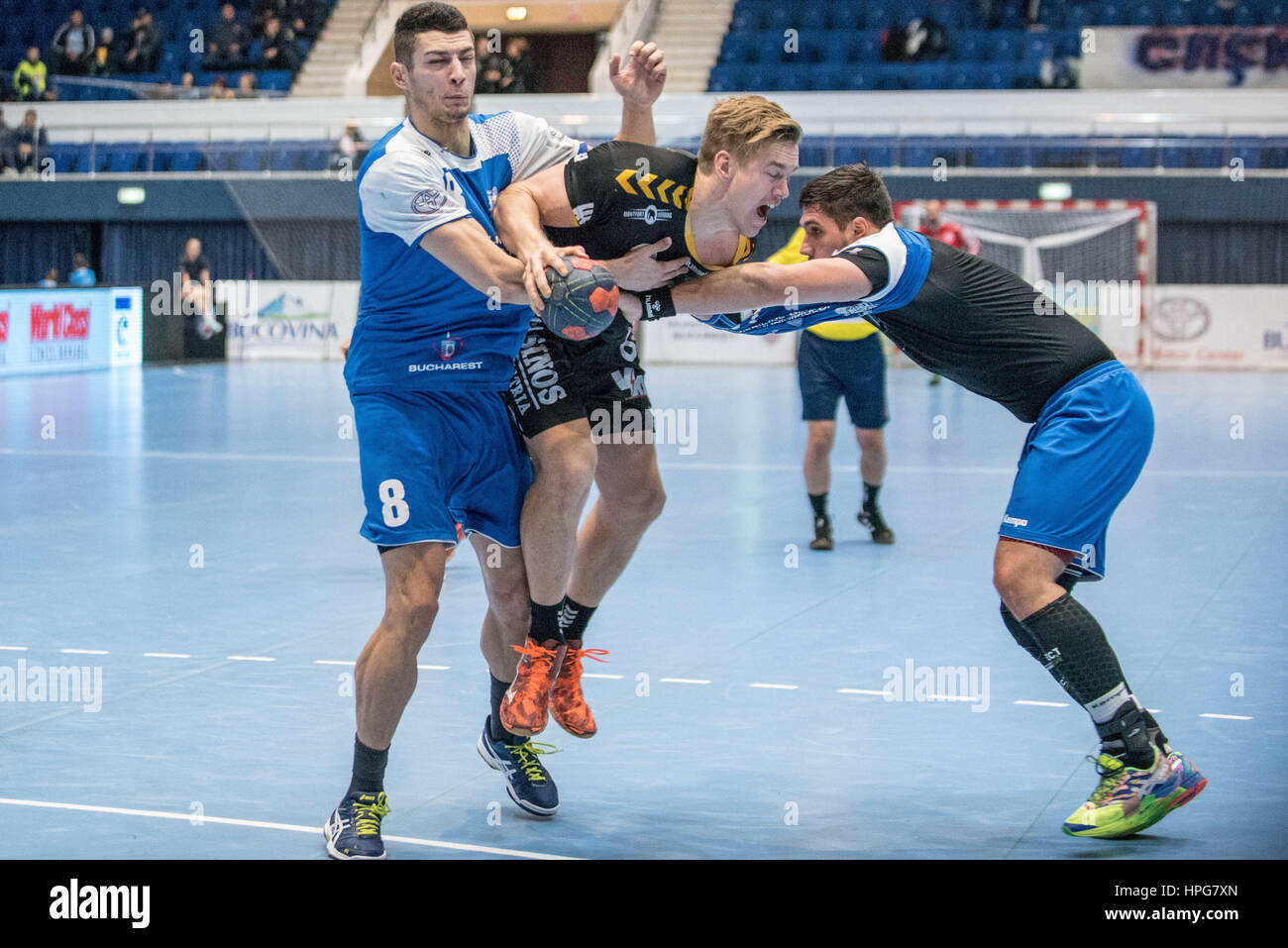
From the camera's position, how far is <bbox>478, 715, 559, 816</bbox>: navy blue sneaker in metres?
4.22

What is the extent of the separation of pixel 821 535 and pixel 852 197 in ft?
14.5

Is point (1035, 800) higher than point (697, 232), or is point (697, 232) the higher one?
point (697, 232)

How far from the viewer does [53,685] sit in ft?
18.2

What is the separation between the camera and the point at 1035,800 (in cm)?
434

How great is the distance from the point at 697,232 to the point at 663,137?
19.4 metres

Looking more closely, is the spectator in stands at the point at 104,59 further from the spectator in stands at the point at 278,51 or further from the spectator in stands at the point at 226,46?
the spectator in stands at the point at 278,51

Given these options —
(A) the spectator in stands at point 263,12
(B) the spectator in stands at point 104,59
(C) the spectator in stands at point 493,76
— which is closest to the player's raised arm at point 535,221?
(C) the spectator in stands at point 493,76

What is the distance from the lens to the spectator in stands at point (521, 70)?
2774 cm

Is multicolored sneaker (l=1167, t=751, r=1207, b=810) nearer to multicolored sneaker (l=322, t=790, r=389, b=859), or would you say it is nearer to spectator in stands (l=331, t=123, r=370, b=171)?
multicolored sneaker (l=322, t=790, r=389, b=859)

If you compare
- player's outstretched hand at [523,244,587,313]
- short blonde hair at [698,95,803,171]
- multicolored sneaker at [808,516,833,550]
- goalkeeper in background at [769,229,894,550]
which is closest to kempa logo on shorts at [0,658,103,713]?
player's outstretched hand at [523,244,587,313]
